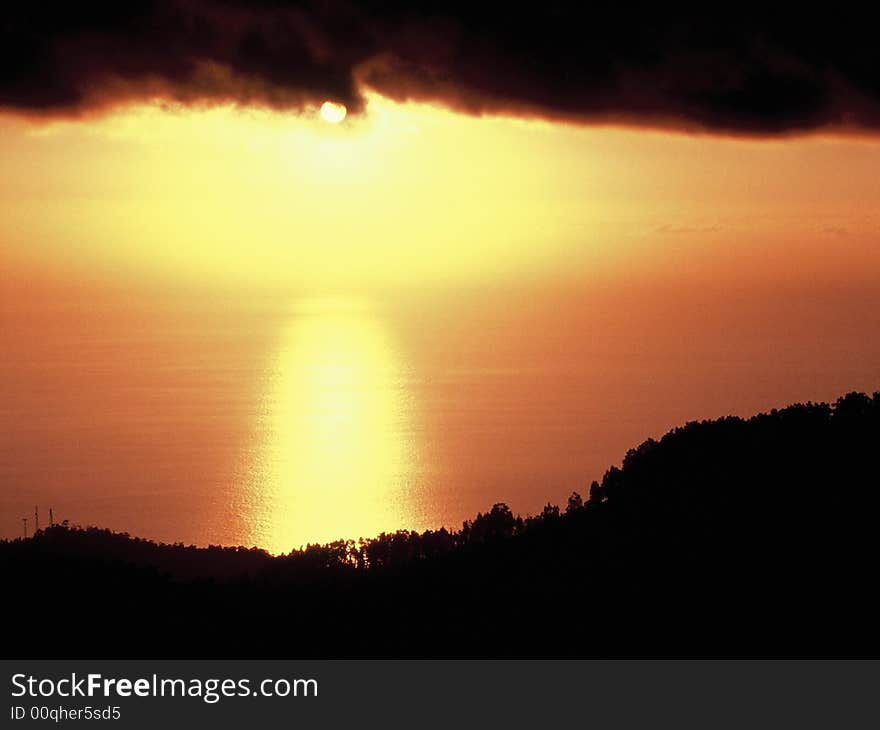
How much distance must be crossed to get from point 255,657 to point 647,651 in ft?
36.8

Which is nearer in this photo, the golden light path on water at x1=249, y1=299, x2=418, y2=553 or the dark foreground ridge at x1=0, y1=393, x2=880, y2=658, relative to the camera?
the dark foreground ridge at x1=0, y1=393, x2=880, y2=658

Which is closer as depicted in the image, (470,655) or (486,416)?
(470,655)

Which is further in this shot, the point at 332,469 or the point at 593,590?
the point at 332,469

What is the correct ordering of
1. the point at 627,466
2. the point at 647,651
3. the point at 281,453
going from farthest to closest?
the point at 281,453 < the point at 627,466 < the point at 647,651

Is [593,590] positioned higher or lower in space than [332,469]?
lower

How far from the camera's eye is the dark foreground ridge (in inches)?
1097

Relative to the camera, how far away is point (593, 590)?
3094cm

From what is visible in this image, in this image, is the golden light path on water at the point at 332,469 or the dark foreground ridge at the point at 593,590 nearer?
the dark foreground ridge at the point at 593,590

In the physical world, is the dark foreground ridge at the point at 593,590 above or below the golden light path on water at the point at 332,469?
below

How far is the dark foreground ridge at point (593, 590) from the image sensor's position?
27.9m

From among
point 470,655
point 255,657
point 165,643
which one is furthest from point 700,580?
point 165,643

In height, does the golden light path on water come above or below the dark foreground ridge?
above

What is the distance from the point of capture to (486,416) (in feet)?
571
